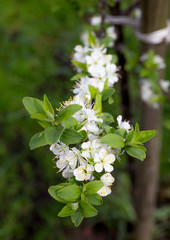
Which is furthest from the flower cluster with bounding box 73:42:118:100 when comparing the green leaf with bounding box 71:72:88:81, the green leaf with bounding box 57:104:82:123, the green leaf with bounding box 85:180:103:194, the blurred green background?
the blurred green background

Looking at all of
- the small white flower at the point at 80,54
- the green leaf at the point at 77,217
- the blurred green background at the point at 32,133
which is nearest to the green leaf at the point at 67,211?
the green leaf at the point at 77,217

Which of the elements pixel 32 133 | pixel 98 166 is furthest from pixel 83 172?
pixel 32 133

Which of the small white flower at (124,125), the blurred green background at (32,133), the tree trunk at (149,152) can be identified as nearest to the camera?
the small white flower at (124,125)

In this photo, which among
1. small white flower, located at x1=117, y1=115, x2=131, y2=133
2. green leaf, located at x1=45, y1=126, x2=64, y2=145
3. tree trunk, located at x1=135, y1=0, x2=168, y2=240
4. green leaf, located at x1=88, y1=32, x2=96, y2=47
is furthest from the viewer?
tree trunk, located at x1=135, y1=0, x2=168, y2=240

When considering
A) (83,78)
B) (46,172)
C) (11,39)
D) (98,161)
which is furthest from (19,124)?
(98,161)

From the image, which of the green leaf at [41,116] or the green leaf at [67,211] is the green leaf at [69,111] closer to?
the green leaf at [41,116]

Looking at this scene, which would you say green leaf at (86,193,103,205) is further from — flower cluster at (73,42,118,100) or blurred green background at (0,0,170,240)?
blurred green background at (0,0,170,240)
